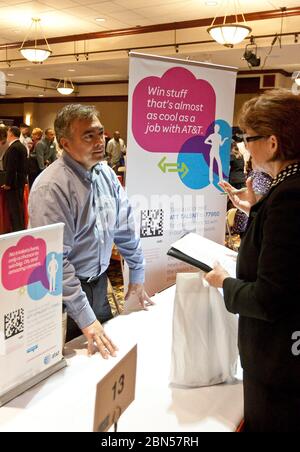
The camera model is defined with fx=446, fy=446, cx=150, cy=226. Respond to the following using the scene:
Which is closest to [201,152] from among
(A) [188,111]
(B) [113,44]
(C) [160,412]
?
(A) [188,111]

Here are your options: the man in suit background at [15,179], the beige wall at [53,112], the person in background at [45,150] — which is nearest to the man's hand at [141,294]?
the man in suit background at [15,179]

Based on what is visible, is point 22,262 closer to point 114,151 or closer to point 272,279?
point 272,279

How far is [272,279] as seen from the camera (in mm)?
919

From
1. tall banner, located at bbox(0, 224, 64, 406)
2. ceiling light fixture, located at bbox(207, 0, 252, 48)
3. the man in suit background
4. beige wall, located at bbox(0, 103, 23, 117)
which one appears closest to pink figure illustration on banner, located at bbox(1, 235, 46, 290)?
tall banner, located at bbox(0, 224, 64, 406)

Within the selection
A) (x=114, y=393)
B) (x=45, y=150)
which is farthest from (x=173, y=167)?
(x=45, y=150)

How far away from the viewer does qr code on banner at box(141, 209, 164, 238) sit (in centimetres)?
226

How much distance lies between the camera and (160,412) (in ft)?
3.69

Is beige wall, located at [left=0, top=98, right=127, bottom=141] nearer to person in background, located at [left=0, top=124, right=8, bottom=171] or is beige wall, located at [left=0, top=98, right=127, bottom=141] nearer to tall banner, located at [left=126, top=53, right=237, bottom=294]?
person in background, located at [left=0, top=124, right=8, bottom=171]

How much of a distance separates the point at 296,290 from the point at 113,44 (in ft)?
28.8

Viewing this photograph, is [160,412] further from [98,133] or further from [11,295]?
[98,133]

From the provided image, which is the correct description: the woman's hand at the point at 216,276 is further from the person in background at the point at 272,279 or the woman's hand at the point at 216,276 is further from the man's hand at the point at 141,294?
the man's hand at the point at 141,294

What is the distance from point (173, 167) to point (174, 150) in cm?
9

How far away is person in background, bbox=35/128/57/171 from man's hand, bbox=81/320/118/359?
6718mm
